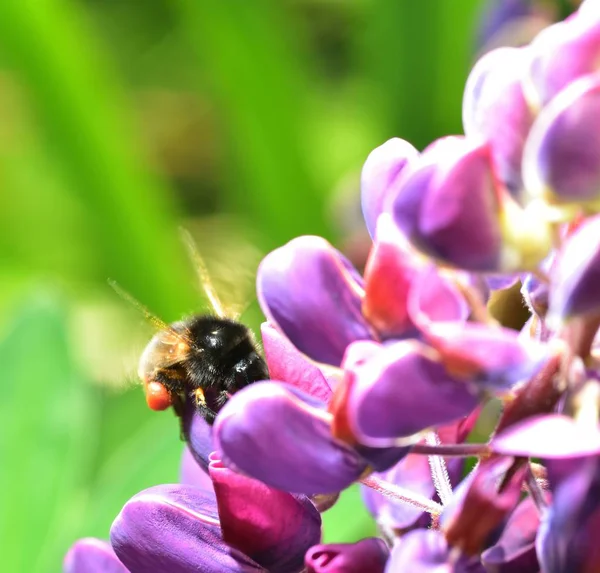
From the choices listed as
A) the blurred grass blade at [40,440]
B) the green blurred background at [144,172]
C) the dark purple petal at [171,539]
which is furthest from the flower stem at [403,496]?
the blurred grass blade at [40,440]

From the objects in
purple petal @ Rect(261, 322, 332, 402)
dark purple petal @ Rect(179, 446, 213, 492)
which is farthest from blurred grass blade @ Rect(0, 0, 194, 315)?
purple petal @ Rect(261, 322, 332, 402)

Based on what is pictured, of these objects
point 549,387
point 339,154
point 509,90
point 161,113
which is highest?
point 509,90

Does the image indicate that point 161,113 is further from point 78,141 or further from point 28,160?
point 78,141

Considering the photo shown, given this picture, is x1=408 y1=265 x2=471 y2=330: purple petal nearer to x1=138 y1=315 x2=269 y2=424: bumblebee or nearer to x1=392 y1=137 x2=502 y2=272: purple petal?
x1=392 y1=137 x2=502 y2=272: purple petal

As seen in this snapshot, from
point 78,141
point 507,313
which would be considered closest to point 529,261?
point 507,313

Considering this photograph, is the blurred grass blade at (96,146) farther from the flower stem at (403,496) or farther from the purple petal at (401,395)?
the purple petal at (401,395)
